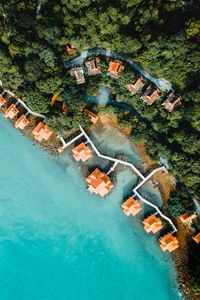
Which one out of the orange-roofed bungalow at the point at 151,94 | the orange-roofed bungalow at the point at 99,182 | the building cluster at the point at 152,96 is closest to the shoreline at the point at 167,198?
the orange-roofed bungalow at the point at 99,182

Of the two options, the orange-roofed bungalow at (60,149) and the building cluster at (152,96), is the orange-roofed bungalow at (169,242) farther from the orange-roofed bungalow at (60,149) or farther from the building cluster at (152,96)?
the orange-roofed bungalow at (60,149)

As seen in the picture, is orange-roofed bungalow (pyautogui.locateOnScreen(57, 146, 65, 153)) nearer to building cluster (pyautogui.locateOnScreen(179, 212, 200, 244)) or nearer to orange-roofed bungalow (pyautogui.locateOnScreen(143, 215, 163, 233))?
orange-roofed bungalow (pyautogui.locateOnScreen(143, 215, 163, 233))

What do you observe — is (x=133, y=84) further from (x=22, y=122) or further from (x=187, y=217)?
(x=187, y=217)

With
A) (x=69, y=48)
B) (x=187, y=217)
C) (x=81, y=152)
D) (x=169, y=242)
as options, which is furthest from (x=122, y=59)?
(x=169, y=242)

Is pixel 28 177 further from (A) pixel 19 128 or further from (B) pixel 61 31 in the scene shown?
(B) pixel 61 31

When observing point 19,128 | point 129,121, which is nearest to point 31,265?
point 19,128
